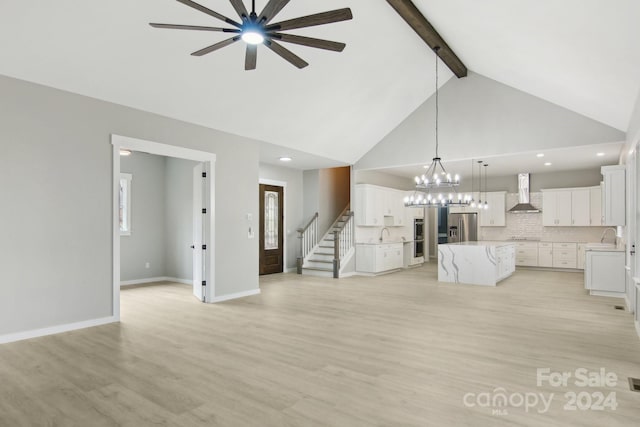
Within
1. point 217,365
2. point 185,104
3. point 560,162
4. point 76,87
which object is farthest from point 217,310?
point 560,162

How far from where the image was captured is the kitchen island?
8.23 metres

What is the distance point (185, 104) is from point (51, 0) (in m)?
2.16

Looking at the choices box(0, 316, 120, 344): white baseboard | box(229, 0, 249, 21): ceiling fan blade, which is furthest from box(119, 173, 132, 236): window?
box(229, 0, 249, 21): ceiling fan blade

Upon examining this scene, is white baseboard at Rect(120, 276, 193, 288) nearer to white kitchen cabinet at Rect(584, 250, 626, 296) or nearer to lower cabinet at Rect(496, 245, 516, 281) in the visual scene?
lower cabinet at Rect(496, 245, 516, 281)

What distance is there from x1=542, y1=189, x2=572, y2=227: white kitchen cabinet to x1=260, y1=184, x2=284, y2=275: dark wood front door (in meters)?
7.58

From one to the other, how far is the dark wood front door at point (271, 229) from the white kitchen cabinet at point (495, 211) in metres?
6.45

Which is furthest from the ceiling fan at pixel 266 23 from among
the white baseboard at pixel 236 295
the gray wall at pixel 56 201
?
the white baseboard at pixel 236 295

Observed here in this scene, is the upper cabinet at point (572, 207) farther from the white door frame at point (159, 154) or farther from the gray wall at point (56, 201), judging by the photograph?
the gray wall at point (56, 201)

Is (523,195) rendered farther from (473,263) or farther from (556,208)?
(473,263)

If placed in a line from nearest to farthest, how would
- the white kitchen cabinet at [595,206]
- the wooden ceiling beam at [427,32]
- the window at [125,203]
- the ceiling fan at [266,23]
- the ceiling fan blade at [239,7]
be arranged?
the ceiling fan blade at [239,7], the ceiling fan at [266,23], the wooden ceiling beam at [427,32], the window at [125,203], the white kitchen cabinet at [595,206]

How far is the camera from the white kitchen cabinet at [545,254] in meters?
10.8

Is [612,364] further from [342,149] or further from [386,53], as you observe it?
[342,149]

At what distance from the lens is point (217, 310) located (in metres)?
5.86

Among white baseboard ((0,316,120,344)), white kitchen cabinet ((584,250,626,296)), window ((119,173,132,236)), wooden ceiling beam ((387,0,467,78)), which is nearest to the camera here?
white baseboard ((0,316,120,344))
